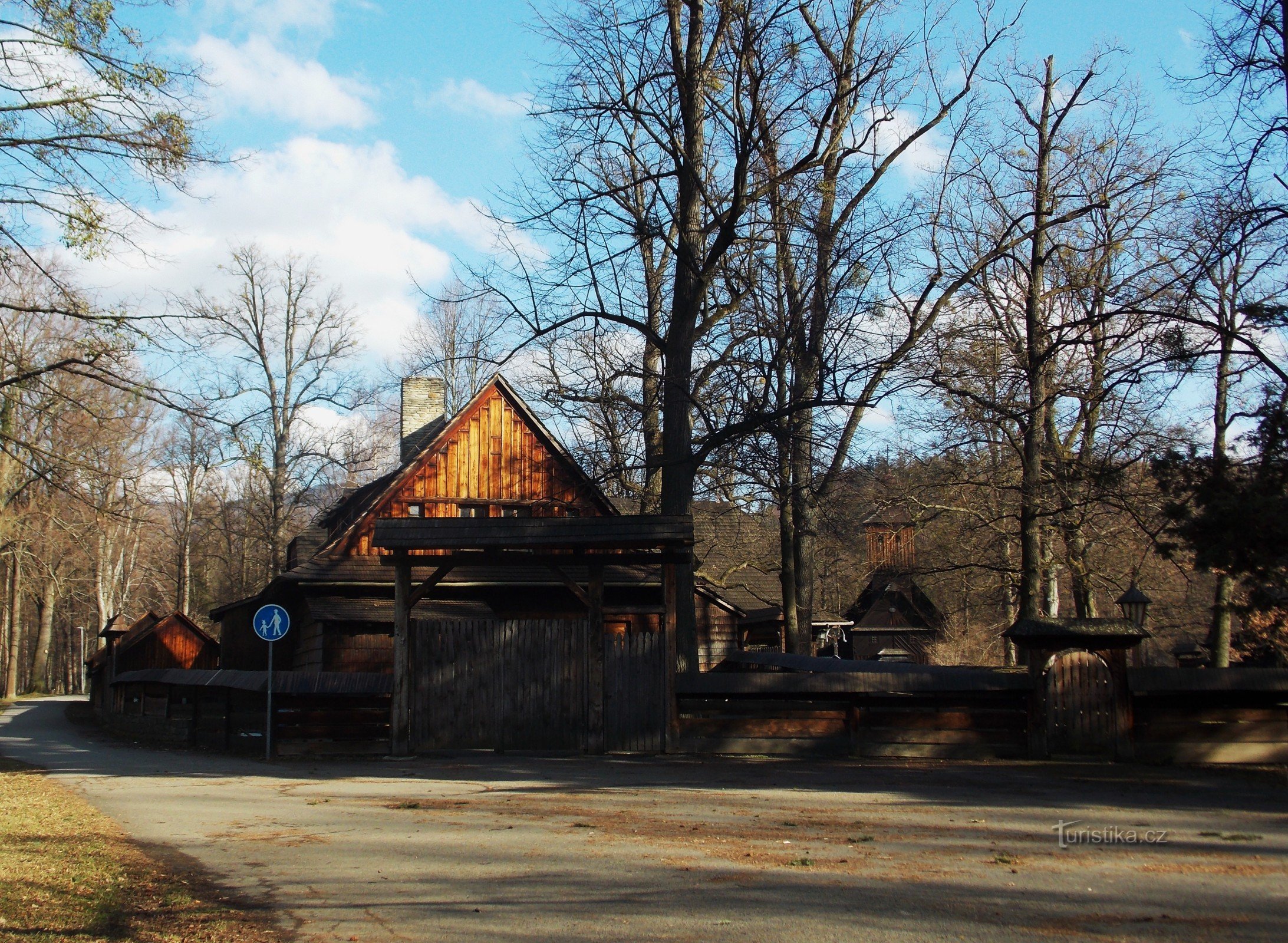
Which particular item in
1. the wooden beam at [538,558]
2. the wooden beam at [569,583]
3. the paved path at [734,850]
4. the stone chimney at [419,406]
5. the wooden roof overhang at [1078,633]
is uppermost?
the stone chimney at [419,406]

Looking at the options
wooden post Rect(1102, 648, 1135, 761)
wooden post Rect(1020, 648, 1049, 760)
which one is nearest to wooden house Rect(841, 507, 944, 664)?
wooden post Rect(1020, 648, 1049, 760)

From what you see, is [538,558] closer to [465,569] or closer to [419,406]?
[465,569]

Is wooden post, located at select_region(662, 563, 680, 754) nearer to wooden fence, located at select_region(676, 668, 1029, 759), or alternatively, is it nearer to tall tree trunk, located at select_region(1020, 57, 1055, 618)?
wooden fence, located at select_region(676, 668, 1029, 759)

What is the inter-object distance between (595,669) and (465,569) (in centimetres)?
Result: 971

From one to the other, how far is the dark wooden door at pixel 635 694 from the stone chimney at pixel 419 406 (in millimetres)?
17706

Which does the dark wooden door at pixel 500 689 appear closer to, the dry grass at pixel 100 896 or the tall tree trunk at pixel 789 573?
the dry grass at pixel 100 896

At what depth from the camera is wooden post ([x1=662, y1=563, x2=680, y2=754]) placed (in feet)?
52.4

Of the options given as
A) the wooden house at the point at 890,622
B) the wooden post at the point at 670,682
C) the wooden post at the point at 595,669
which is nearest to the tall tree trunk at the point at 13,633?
the wooden house at the point at 890,622

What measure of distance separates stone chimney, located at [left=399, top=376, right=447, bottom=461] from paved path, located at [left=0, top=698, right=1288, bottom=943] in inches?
762

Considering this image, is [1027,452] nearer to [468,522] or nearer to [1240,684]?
[1240,684]

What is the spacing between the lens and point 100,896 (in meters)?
6.87

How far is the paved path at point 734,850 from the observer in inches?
244

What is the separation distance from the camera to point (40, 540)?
34312mm

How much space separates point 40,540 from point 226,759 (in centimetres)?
2068
